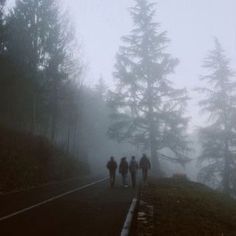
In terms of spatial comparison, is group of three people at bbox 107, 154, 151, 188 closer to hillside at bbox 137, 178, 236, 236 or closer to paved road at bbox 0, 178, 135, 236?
hillside at bbox 137, 178, 236, 236

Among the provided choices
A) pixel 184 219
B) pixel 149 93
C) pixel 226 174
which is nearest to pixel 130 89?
pixel 149 93

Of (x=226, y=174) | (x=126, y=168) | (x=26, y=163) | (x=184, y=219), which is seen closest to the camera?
(x=184, y=219)

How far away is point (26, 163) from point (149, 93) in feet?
50.9

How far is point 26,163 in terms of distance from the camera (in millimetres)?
22078

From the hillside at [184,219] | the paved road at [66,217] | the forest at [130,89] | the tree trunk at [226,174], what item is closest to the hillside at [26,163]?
the forest at [130,89]

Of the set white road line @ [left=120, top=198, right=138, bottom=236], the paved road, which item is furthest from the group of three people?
white road line @ [left=120, top=198, right=138, bottom=236]

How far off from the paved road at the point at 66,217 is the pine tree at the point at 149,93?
60.9ft

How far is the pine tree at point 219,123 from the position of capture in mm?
30125

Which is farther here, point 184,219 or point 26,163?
point 26,163

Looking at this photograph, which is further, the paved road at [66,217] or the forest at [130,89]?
the forest at [130,89]

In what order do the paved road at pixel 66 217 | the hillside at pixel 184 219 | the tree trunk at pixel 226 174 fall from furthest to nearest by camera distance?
1. the tree trunk at pixel 226 174
2. the hillside at pixel 184 219
3. the paved road at pixel 66 217

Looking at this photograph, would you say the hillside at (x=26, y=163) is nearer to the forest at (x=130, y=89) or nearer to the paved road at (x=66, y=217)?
the forest at (x=130, y=89)

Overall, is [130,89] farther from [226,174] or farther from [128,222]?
[128,222]

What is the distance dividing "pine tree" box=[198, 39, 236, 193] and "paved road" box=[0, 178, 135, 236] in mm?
18088
